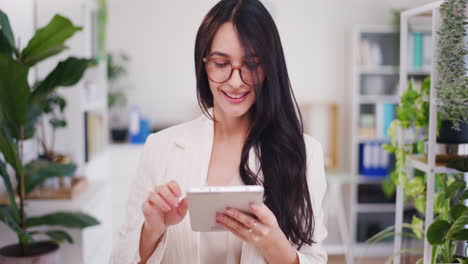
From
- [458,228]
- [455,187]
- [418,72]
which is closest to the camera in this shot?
[458,228]

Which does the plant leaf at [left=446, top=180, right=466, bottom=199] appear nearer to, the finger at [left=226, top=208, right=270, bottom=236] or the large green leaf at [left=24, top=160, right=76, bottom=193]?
the finger at [left=226, top=208, right=270, bottom=236]

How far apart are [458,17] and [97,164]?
2.60 metres

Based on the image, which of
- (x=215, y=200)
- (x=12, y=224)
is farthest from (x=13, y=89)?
(x=215, y=200)

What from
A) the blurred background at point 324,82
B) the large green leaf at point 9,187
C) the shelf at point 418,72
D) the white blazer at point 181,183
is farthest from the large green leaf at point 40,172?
the shelf at point 418,72

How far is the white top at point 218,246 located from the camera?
4.45 ft

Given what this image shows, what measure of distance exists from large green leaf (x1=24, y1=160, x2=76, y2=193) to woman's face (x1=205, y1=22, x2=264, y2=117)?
112 centimetres

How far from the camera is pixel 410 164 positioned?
1947 mm

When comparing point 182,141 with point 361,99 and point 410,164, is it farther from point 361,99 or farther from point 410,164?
point 361,99

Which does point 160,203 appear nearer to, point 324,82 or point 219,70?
point 219,70

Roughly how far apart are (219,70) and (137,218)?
1.55ft

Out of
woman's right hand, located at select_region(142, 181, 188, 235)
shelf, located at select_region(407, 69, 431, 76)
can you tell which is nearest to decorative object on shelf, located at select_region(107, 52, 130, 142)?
shelf, located at select_region(407, 69, 431, 76)

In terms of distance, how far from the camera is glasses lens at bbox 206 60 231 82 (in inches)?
50.3

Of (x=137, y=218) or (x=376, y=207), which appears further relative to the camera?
(x=376, y=207)

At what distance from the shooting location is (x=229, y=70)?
4.18 ft
